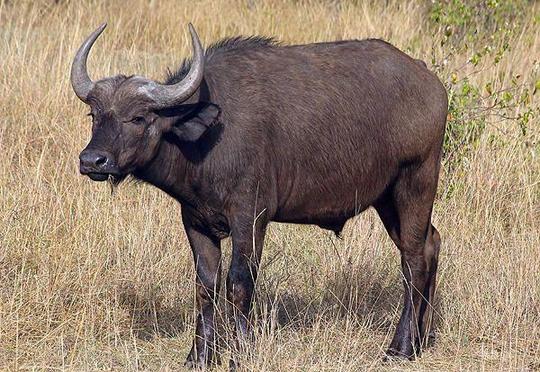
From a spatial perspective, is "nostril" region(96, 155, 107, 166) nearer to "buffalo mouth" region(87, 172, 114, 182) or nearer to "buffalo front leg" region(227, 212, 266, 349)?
"buffalo mouth" region(87, 172, 114, 182)

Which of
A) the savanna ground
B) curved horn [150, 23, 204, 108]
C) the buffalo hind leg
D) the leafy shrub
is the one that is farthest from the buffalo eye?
the leafy shrub

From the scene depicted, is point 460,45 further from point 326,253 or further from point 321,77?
point 321,77

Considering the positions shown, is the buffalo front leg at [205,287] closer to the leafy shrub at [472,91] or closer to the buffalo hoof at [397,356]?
the buffalo hoof at [397,356]

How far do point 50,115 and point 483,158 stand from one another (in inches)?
137

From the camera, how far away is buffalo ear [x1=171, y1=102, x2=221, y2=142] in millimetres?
5641

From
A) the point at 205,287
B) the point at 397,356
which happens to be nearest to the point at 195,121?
the point at 205,287

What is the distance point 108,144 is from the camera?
5.33m

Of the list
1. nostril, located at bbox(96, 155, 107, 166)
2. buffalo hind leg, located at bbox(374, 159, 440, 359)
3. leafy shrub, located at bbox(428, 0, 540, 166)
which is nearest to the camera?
nostril, located at bbox(96, 155, 107, 166)

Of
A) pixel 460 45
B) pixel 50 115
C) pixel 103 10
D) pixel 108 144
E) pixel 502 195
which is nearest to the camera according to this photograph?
pixel 108 144

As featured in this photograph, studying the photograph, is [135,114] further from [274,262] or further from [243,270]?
[274,262]

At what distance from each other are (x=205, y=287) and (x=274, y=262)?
1198 millimetres

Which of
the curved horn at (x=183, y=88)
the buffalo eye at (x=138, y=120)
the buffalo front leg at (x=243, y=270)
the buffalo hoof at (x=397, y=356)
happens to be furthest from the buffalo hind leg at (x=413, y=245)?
the buffalo eye at (x=138, y=120)

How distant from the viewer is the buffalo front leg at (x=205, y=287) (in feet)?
20.0

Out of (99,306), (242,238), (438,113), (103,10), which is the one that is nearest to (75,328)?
(99,306)
